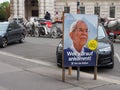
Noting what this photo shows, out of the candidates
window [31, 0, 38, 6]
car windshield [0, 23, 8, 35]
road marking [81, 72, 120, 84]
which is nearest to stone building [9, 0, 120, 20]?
window [31, 0, 38, 6]

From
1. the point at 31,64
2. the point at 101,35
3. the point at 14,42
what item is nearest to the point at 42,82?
the point at 31,64

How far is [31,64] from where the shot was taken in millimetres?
13648

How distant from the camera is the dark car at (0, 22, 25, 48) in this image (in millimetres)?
20316

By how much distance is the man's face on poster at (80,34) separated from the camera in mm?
10266

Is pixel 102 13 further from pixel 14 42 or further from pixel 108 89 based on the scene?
pixel 108 89

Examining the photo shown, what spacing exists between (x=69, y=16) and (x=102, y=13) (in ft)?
165

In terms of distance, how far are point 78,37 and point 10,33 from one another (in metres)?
11.5

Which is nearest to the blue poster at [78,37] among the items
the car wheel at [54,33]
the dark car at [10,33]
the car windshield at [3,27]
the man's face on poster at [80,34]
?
the man's face on poster at [80,34]

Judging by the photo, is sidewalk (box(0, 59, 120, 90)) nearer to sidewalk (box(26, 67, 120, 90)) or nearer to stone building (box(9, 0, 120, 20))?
sidewalk (box(26, 67, 120, 90))

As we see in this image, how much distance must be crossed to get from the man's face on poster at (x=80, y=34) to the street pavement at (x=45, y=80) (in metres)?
1.11

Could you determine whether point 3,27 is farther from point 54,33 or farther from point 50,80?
point 50,80

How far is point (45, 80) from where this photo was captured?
10414 mm

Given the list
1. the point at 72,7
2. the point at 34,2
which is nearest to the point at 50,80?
the point at 72,7

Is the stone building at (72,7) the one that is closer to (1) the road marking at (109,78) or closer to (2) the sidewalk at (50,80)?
(2) the sidewalk at (50,80)
